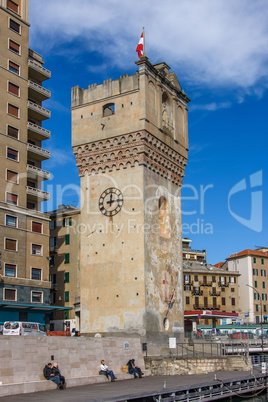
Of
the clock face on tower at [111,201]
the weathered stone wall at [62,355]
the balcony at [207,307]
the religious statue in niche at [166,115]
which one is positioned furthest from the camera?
the balcony at [207,307]

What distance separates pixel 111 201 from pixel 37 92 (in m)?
15.4

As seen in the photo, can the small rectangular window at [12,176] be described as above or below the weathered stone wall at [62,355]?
above

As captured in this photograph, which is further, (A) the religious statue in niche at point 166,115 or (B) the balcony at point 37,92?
(B) the balcony at point 37,92

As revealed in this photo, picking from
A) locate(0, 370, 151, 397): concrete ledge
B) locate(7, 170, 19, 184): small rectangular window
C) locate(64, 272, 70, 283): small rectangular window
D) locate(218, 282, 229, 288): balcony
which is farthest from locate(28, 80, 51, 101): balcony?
locate(218, 282, 229, 288): balcony

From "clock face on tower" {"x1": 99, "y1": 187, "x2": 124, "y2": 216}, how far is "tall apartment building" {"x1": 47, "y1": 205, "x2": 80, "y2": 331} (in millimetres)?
13698

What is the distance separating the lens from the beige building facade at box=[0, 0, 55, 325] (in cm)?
4528

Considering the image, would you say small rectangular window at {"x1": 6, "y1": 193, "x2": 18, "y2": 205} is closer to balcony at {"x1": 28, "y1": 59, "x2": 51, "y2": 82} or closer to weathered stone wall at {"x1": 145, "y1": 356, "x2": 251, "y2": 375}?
balcony at {"x1": 28, "y1": 59, "x2": 51, "y2": 82}

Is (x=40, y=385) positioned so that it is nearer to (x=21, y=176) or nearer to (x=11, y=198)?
(x=11, y=198)

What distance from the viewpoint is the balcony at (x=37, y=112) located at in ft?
171

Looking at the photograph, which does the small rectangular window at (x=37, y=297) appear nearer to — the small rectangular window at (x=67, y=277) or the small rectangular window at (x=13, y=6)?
the small rectangular window at (x=67, y=277)

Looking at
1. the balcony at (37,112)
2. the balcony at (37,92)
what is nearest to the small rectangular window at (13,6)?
the balcony at (37,92)

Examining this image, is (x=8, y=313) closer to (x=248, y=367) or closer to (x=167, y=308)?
(x=167, y=308)

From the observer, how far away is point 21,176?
48844mm

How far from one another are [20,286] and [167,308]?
12928 millimetres
